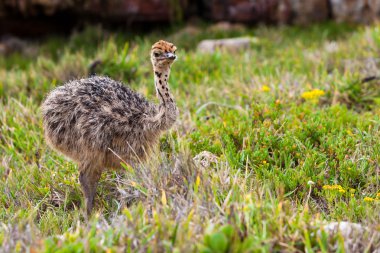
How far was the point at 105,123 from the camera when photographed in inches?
182

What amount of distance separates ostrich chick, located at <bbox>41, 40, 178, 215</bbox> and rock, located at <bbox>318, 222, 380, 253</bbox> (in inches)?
60.8

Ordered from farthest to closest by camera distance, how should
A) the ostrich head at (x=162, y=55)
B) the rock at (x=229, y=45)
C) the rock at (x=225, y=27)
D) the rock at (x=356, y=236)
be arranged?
the rock at (x=225, y=27) → the rock at (x=229, y=45) → the ostrich head at (x=162, y=55) → the rock at (x=356, y=236)

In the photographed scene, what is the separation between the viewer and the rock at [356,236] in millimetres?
3548

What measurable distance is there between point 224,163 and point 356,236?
137 cm

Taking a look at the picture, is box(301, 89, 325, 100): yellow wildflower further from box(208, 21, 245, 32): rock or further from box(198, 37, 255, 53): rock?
box(208, 21, 245, 32): rock

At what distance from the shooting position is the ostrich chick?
4.60 meters

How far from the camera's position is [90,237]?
3.59m

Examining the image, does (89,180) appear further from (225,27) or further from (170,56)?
(225,27)

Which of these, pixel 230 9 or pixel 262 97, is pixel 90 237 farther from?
pixel 230 9

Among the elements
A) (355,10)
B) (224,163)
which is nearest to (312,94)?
(224,163)

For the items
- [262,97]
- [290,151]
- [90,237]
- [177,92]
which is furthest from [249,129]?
[90,237]

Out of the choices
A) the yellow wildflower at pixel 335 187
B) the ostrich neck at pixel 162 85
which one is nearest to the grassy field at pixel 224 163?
the yellow wildflower at pixel 335 187

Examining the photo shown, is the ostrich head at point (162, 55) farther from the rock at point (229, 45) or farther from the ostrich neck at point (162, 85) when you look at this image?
the rock at point (229, 45)

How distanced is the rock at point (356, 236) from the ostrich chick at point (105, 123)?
1544mm
